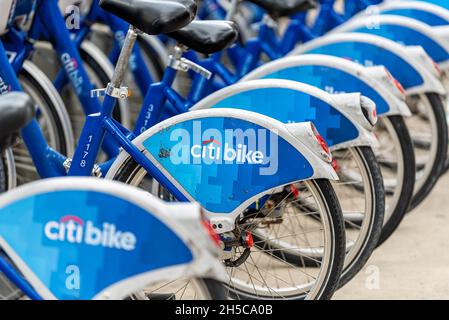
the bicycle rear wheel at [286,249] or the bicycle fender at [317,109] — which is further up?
the bicycle fender at [317,109]

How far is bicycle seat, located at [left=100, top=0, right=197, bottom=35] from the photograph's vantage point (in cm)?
375

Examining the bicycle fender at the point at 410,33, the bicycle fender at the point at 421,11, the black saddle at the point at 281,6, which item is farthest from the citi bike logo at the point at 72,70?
the bicycle fender at the point at 421,11

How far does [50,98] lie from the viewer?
4.91m

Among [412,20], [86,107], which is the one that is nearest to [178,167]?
[86,107]

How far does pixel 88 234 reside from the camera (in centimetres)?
285

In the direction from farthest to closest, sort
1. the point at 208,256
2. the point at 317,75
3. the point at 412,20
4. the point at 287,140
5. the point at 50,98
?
the point at 412,20
the point at 50,98
the point at 317,75
the point at 287,140
the point at 208,256

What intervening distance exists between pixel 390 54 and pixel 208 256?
2.56m

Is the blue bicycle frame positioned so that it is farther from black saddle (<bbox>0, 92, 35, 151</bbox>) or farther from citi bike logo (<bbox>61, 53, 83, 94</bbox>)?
black saddle (<bbox>0, 92, 35, 151</bbox>)

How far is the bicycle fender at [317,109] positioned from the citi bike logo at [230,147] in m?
0.49

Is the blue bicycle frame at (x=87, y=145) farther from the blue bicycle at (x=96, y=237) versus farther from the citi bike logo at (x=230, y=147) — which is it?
the blue bicycle at (x=96, y=237)

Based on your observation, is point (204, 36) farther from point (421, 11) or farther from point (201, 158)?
point (421, 11)

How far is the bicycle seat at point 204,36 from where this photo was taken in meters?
4.22
